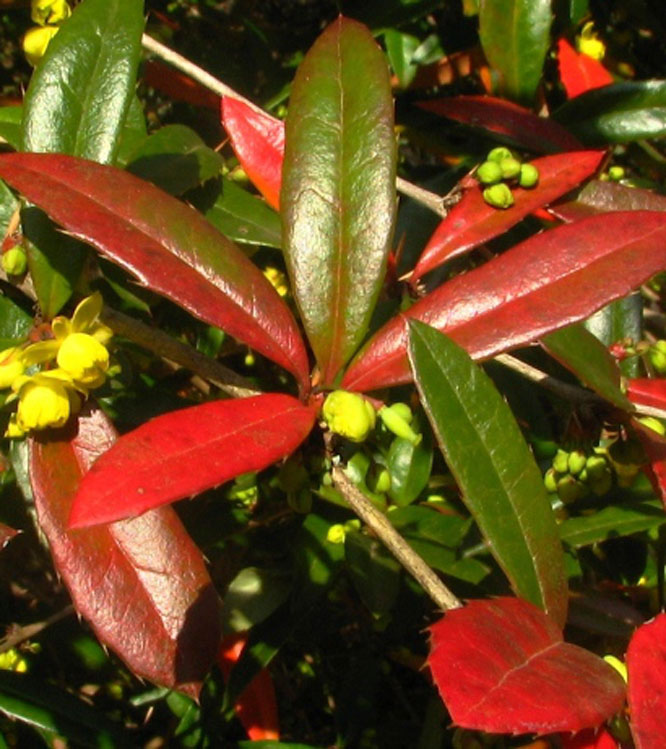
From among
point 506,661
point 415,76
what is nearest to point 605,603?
point 506,661

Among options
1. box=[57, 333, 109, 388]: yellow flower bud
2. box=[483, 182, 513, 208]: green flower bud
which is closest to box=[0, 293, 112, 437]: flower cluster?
box=[57, 333, 109, 388]: yellow flower bud

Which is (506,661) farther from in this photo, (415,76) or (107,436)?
(415,76)

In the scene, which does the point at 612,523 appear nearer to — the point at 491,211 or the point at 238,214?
the point at 491,211

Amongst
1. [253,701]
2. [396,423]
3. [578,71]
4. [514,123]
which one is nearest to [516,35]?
[514,123]

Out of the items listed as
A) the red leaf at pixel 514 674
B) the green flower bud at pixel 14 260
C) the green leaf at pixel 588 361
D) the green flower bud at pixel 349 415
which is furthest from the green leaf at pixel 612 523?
the green flower bud at pixel 14 260

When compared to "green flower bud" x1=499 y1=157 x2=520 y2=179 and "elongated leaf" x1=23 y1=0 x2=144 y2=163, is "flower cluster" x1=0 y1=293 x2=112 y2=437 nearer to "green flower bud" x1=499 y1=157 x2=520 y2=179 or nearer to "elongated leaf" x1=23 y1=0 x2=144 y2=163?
"elongated leaf" x1=23 y1=0 x2=144 y2=163

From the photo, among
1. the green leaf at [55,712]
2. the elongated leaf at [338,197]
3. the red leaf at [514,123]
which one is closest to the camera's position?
the elongated leaf at [338,197]

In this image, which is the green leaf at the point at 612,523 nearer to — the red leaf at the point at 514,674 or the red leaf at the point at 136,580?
the red leaf at the point at 514,674
